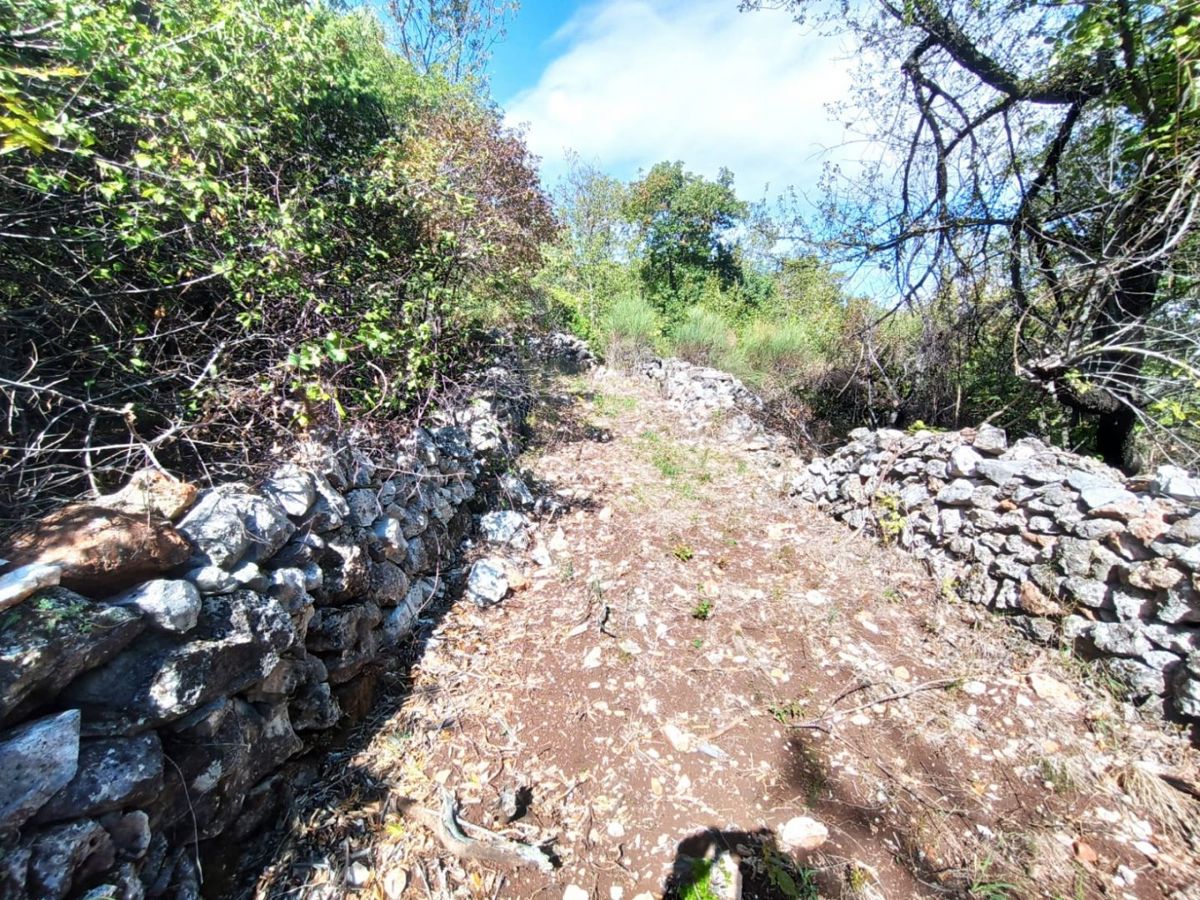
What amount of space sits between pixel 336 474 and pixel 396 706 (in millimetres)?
1175

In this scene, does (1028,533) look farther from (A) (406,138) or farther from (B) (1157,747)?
(A) (406,138)

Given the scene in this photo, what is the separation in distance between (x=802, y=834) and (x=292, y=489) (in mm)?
2497

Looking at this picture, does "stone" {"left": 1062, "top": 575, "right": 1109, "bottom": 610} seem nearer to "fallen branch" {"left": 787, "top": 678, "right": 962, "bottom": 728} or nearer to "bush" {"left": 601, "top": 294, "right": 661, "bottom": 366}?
"fallen branch" {"left": 787, "top": 678, "right": 962, "bottom": 728}

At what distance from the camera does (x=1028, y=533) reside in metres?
2.87

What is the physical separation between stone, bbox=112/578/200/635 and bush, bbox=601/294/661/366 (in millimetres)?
8497

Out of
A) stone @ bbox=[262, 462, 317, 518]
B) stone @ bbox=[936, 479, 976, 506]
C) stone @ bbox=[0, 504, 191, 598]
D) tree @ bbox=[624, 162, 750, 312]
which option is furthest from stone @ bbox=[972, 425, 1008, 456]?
tree @ bbox=[624, 162, 750, 312]

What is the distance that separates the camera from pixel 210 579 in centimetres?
158

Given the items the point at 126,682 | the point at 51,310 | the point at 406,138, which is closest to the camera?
the point at 126,682

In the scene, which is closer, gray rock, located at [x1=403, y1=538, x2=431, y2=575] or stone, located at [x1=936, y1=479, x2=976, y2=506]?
gray rock, located at [x1=403, y1=538, x2=431, y2=575]

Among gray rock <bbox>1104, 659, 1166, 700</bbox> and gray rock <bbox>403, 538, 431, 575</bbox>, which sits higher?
gray rock <bbox>1104, 659, 1166, 700</bbox>

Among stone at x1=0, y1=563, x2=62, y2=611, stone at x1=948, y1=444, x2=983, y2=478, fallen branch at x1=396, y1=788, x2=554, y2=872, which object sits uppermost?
stone at x1=948, y1=444, x2=983, y2=478

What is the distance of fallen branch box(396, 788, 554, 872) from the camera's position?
5.50 feet

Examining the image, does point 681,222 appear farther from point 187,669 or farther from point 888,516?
point 187,669

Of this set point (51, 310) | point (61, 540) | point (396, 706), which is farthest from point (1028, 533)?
point (51, 310)
